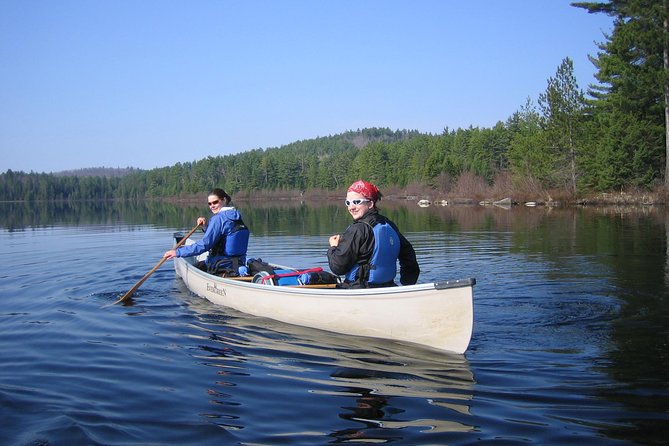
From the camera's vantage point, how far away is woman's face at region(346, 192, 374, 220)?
6434mm

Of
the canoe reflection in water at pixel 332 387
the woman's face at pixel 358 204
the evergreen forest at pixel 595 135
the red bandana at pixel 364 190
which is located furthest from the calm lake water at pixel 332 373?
the evergreen forest at pixel 595 135

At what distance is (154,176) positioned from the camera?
167 m

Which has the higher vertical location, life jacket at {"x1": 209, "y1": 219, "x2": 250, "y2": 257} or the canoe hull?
life jacket at {"x1": 209, "y1": 219, "x2": 250, "y2": 257}

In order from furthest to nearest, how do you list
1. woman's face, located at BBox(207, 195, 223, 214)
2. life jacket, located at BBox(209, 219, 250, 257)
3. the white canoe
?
woman's face, located at BBox(207, 195, 223, 214)
life jacket, located at BBox(209, 219, 250, 257)
the white canoe

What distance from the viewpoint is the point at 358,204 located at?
6.47 metres

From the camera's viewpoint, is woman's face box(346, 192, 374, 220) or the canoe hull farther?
woman's face box(346, 192, 374, 220)

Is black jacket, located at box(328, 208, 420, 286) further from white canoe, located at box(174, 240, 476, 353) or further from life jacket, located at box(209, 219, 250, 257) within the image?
life jacket, located at box(209, 219, 250, 257)

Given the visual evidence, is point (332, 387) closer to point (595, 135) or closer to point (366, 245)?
point (366, 245)

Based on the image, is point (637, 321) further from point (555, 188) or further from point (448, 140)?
point (448, 140)

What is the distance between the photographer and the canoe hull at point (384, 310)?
18.9 ft

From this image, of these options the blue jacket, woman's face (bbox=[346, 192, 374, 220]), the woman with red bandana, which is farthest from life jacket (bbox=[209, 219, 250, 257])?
woman's face (bbox=[346, 192, 374, 220])

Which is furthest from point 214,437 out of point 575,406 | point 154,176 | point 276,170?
point 154,176

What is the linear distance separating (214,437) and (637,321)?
573 centimetres

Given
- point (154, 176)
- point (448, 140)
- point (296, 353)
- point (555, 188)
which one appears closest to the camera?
point (296, 353)
